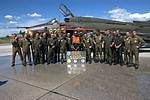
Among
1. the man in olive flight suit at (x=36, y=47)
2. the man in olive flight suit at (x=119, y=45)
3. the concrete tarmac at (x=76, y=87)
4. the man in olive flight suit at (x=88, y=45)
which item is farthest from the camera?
the man in olive flight suit at (x=88, y=45)

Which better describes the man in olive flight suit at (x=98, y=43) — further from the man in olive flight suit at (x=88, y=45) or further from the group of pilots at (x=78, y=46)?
the man in olive flight suit at (x=88, y=45)

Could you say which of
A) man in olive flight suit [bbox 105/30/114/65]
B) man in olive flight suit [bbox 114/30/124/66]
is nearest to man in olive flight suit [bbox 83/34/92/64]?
man in olive flight suit [bbox 105/30/114/65]

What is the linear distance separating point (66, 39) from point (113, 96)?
492 centimetres

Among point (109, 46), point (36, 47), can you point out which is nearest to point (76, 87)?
point (109, 46)

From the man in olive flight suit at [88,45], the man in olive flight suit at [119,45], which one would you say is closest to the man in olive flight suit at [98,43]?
the man in olive flight suit at [88,45]

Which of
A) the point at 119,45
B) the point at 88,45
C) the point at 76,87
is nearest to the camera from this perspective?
Result: the point at 76,87

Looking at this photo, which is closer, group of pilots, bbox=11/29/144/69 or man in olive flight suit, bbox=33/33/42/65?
group of pilots, bbox=11/29/144/69

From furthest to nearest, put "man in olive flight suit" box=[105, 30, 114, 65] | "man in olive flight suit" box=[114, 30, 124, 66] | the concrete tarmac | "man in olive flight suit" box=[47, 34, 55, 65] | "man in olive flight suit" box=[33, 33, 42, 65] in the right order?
1. "man in olive flight suit" box=[47, 34, 55, 65]
2. "man in olive flight suit" box=[33, 33, 42, 65]
3. "man in olive flight suit" box=[105, 30, 114, 65]
4. "man in olive flight suit" box=[114, 30, 124, 66]
5. the concrete tarmac

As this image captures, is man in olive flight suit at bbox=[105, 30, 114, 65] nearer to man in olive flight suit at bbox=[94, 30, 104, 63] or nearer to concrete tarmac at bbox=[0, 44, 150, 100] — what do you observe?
man in olive flight suit at bbox=[94, 30, 104, 63]

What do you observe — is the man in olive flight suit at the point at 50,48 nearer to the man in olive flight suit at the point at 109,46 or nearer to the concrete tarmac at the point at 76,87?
the concrete tarmac at the point at 76,87

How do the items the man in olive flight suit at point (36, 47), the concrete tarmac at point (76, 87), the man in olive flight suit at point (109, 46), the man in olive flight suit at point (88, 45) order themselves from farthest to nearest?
1. the man in olive flight suit at point (88, 45)
2. the man in olive flight suit at point (36, 47)
3. the man in olive flight suit at point (109, 46)
4. the concrete tarmac at point (76, 87)

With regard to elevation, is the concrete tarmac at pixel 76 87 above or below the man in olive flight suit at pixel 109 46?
below

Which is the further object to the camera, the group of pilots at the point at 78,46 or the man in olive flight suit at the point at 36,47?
the man in olive flight suit at the point at 36,47

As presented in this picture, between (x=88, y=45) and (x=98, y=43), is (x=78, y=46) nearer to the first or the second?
(x=88, y=45)
